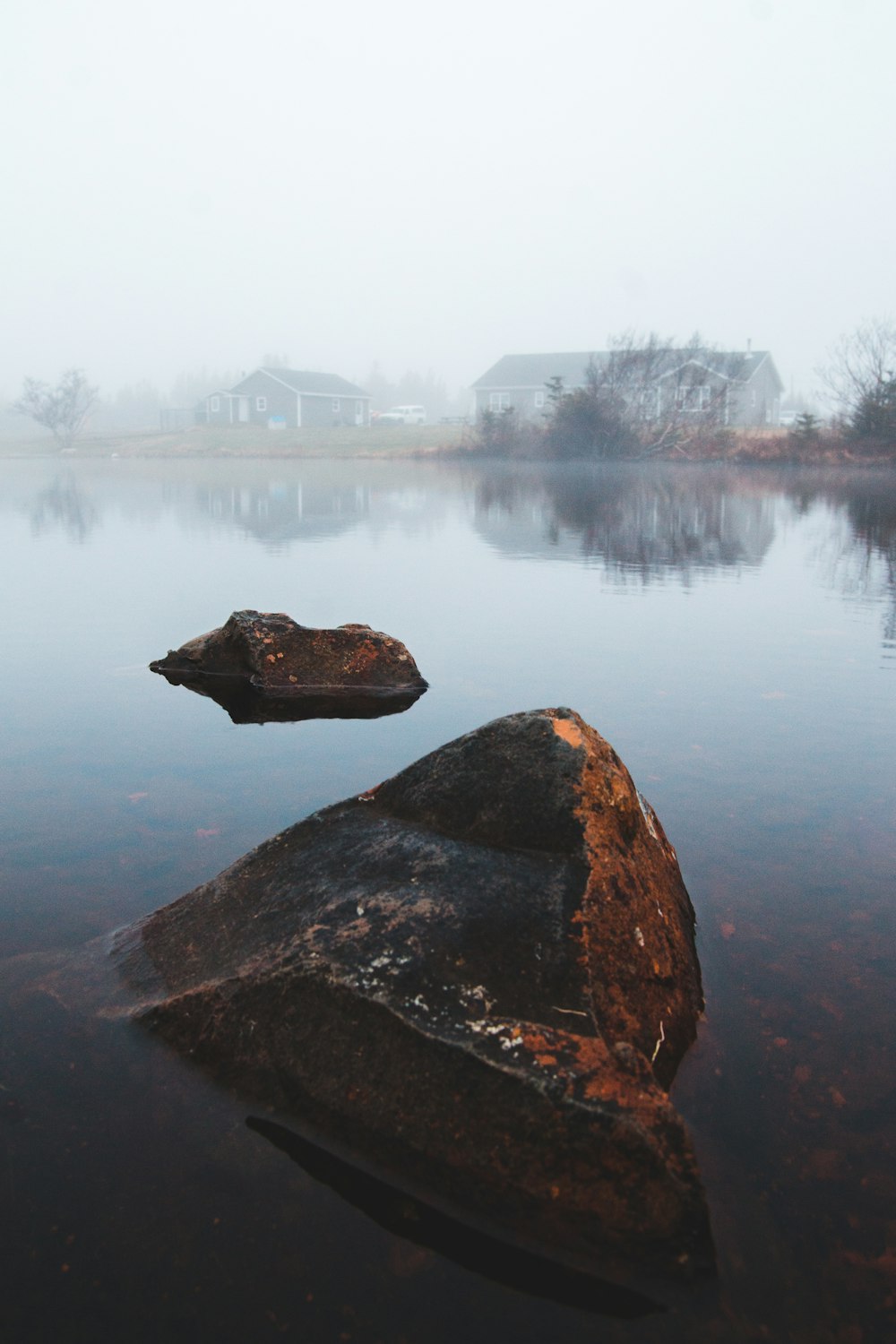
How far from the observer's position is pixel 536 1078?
2.70 meters

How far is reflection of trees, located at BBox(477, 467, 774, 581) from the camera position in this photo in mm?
19953

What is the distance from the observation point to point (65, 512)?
3116 centimetres

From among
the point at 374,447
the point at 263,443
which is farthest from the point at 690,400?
the point at 263,443

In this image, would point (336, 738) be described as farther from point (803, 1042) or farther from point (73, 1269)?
point (73, 1269)

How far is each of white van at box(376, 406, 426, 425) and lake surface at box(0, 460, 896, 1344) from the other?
287ft

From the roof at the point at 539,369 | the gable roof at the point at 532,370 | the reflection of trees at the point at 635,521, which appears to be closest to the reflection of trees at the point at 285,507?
the reflection of trees at the point at 635,521

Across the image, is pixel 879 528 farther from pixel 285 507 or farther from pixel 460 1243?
pixel 460 1243

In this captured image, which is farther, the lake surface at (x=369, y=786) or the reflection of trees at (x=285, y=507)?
the reflection of trees at (x=285, y=507)

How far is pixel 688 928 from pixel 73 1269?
265 centimetres

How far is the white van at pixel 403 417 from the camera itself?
100250 millimetres

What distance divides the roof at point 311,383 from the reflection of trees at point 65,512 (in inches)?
2025

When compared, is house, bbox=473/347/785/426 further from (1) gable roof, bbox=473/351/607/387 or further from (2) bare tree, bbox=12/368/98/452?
(2) bare tree, bbox=12/368/98/452

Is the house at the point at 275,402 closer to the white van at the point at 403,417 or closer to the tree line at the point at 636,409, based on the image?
the white van at the point at 403,417

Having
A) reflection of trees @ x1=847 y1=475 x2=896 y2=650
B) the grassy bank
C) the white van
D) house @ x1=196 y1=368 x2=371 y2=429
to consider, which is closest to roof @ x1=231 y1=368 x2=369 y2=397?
house @ x1=196 y1=368 x2=371 y2=429
